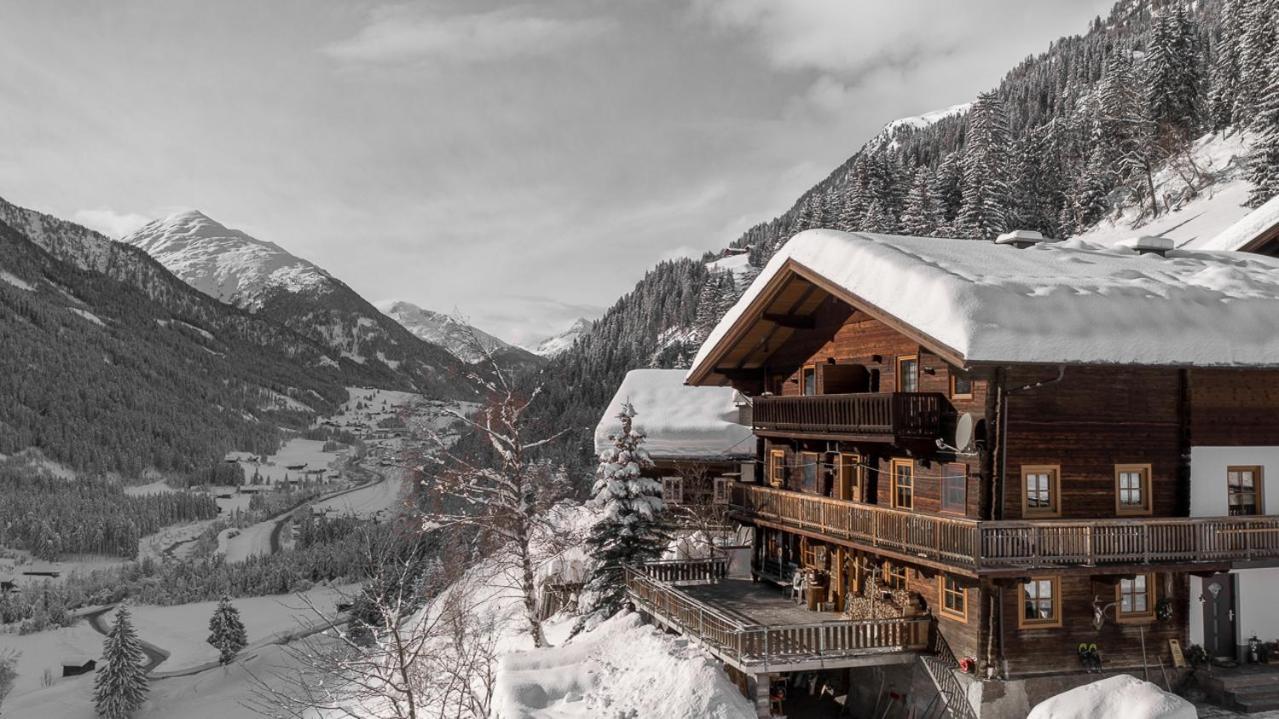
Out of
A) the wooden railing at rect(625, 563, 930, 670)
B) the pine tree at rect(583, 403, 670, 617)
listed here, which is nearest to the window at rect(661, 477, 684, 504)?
the pine tree at rect(583, 403, 670, 617)

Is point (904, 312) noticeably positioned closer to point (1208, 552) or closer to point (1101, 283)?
point (1101, 283)

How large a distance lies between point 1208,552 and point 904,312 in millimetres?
8047

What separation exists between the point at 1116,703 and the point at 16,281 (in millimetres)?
223365

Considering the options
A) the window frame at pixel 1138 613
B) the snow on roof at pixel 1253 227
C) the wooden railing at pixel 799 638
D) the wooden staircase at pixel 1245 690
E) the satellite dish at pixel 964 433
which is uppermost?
the snow on roof at pixel 1253 227

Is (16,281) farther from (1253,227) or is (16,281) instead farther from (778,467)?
(1253,227)

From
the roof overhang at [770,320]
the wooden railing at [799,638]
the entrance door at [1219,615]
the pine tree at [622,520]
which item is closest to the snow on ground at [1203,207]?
the roof overhang at [770,320]

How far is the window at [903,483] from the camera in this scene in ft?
65.2

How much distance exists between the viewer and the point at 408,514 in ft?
95.5

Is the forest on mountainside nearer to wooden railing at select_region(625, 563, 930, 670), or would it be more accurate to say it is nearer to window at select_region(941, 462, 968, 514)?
wooden railing at select_region(625, 563, 930, 670)

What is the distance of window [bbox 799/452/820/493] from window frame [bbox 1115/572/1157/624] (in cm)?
844

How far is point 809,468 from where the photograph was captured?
24.5 m

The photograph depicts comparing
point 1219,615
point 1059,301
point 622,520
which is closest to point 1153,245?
point 1059,301

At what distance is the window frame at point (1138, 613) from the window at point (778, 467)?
10.2 metres

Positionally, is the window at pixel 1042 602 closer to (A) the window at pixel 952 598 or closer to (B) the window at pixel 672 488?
(A) the window at pixel 952 598
